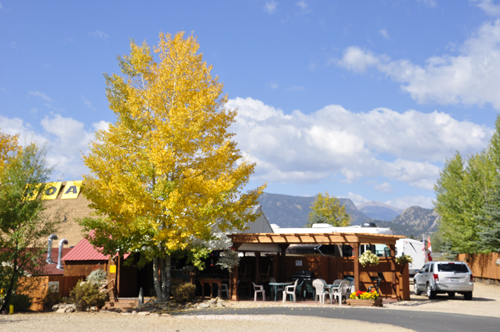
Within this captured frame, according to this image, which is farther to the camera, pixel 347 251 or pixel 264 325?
pixel 347 251

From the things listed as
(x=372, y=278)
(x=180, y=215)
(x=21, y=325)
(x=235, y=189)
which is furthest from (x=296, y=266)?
(x=21, y=325)

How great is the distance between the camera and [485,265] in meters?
32.1

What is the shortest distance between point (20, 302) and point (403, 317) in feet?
44.3

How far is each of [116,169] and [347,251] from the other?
14.0m

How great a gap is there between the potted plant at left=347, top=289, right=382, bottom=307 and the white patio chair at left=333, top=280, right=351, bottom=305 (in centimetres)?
42

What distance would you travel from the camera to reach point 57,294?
1844cm

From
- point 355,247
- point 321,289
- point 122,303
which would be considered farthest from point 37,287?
point 355,247

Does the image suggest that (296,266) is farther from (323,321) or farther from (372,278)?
(323,321)

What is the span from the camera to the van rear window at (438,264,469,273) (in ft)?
66.1

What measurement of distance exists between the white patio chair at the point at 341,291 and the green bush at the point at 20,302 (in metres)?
11.6

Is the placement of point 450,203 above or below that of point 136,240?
above

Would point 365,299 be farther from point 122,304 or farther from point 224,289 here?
point 122,304

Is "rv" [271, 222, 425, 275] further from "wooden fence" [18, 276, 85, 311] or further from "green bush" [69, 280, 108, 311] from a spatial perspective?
"wooden fence" [18, 276, 85, 311]

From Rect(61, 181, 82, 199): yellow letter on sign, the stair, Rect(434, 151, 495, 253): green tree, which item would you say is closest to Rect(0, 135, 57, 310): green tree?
the stair
